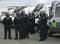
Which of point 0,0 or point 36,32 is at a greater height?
point 0,0

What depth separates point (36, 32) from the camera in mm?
25766

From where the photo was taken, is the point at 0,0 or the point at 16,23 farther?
the point at 0,0

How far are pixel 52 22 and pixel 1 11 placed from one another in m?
21.8

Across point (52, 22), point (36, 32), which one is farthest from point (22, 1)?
point (52, 22)

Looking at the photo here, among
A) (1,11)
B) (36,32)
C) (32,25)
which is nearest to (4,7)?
(1,11)

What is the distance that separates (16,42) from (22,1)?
26320mm

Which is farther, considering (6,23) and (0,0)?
(0,0)

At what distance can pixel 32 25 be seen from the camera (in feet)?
75.2

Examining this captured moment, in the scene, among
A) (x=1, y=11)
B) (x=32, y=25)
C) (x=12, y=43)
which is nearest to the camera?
(x=12, y=43)

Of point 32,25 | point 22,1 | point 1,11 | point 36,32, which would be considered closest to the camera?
point 32,25

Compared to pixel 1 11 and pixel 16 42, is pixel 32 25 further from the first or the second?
pixel 1 11

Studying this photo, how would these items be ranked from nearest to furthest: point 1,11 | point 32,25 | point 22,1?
point 32,25 → point 1,11 → point 22,1

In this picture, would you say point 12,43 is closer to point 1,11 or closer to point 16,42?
point 16,42

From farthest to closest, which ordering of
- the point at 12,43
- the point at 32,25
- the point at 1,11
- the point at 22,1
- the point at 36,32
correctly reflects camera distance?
the point at 22,1
the point at 1,11
the point at 36,32
the point at 32,25
the point at 12,43
